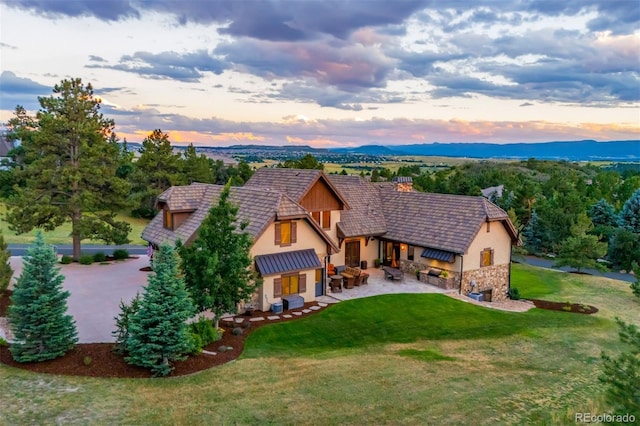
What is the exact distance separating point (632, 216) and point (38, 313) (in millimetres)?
61491

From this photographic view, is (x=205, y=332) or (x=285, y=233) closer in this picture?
(x=205, y=332)

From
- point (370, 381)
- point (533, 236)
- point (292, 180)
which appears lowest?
point (533, 236)

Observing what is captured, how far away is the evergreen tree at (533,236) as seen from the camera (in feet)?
191

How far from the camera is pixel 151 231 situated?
3123 centimetres

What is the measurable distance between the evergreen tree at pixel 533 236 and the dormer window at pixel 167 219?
47.2 meters

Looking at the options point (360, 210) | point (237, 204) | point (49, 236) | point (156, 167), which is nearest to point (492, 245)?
point (360, 210)

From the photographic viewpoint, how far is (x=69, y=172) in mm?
31828

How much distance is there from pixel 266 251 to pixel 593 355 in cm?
1621

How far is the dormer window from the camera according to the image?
2923cm

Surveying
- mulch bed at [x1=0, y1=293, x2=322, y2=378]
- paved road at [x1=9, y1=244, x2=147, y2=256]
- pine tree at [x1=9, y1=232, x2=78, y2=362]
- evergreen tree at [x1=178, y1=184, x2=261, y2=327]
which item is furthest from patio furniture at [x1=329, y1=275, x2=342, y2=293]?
paved road at [x1=9, y1=244, x2=147, y2=256]

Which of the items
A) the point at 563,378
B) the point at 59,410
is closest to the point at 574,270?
the point at 563,378

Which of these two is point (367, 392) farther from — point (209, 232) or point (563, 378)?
point (209, 232)

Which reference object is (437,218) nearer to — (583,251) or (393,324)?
(393,324)
